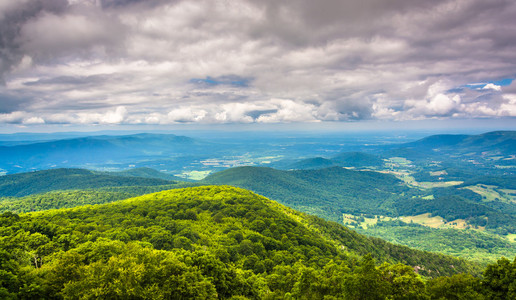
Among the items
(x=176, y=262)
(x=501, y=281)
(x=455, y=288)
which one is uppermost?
(x=176, y=262)

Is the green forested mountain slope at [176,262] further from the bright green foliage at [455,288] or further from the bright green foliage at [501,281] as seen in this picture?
the bright green foliage at [501,281]

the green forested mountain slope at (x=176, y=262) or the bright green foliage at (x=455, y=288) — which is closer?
the green forested mountain slope at (x=176, y=262)

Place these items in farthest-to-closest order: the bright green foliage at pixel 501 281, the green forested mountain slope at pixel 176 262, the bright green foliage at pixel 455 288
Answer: the bright green foliage at pixel 455 288
the bright green foliage at pixel 501 281
the green forested mountain slope at pixel 176 262

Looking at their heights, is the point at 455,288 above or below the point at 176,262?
below

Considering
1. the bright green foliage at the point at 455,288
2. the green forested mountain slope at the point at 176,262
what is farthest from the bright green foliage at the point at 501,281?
the green forested mountain slope at the point at 176,262

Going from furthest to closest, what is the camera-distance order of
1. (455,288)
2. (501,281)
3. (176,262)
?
(176,262)
(455,288)
(501,281)

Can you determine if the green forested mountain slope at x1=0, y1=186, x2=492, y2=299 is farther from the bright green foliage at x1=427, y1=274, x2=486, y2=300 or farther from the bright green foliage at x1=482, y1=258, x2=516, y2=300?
the bright green foliage at x1=482, y1=258, x2=516, y2=300

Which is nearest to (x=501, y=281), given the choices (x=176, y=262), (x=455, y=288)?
(x=455, y=288)

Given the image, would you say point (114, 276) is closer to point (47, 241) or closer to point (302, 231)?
point (47, 241)

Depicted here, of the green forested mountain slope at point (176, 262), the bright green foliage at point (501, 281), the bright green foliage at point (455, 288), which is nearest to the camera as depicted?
the green forested mountain slope at point (176, 262)

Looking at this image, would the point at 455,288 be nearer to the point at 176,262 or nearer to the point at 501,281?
the point at 501,281

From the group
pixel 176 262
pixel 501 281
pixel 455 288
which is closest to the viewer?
pixel 501 281
